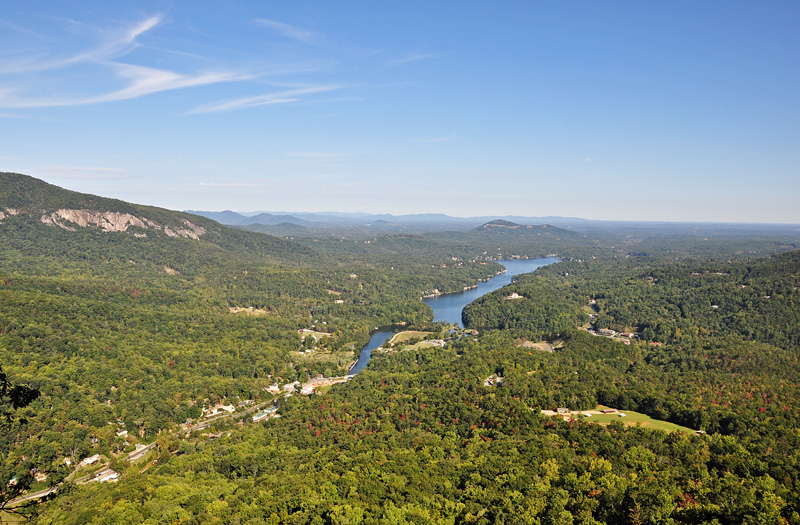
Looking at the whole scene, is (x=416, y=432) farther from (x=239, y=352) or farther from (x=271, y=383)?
(x=239, y=352)

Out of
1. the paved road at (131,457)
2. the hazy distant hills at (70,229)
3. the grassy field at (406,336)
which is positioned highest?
the hazy distant hills at (70,229)

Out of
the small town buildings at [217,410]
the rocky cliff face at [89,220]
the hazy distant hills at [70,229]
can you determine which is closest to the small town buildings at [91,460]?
the small town buildings at [217,410]

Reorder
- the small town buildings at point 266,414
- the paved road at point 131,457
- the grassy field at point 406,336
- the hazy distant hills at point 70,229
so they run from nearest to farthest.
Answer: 1. the paved road at point 131,457
2. the small town buildings at point 266,414
3. the grassy field at point 406,336
4. the hazy distant hills at point 70,229

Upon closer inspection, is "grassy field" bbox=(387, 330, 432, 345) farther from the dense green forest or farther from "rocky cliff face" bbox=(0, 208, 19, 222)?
"rocky cliff face" bbox=(0, 208, 19, 222)

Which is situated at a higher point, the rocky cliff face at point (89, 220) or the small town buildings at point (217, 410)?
the rocky cliff face at point (89, 220)

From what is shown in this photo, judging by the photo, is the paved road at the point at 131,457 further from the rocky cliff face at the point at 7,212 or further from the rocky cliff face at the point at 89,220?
the rocky cliff face at the point at 7,212

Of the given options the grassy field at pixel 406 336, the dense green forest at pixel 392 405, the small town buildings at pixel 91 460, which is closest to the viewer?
the dense green forest at pixel 392 405

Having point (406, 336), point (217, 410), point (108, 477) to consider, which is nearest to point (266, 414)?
point (217, 410)

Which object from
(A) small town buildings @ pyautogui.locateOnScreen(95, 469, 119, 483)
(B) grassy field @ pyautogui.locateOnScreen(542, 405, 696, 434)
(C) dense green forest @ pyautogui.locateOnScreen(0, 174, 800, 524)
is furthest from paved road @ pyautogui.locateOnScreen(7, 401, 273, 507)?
(B) grassy field @ pyautogui.locateOnScreen(542, 405, 696, 434)

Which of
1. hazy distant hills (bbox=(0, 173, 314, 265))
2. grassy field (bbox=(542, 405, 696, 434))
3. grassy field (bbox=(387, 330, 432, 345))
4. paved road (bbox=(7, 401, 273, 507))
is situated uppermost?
hazy distant hills (bbox=(0, 173, 314, 265))

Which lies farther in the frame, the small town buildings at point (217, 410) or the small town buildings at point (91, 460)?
the small town buildings at point (217, 410)
